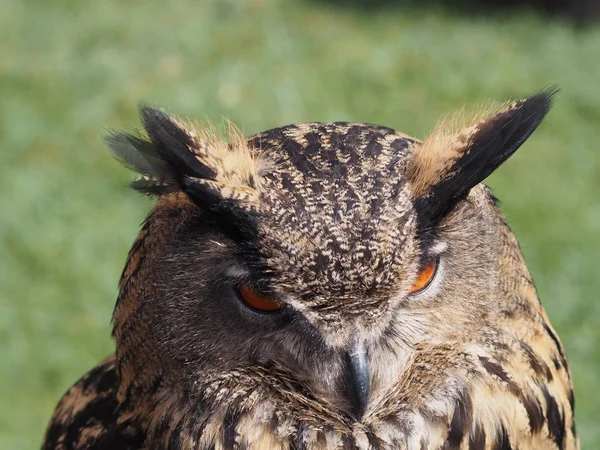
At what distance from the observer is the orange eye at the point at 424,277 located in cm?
164

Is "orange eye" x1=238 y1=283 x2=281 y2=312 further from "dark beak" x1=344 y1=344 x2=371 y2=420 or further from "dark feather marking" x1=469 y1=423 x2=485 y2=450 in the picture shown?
"dark feather marking" x1=469 y1=423 x2=485 y2=450

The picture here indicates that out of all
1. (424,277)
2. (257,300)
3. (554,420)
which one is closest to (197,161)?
(257,300)

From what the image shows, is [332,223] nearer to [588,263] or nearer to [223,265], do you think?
[223,265]

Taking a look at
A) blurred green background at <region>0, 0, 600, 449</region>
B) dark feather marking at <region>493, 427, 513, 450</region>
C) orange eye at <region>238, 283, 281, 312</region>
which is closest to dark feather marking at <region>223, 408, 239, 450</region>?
orange eye at <region>238, 283, 281, 312</region>

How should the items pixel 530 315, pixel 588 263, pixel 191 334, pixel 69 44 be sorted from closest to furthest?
1. pixel 191 334
2. pixel 530 315
3. pixel 588 263
4. pixel 69 44

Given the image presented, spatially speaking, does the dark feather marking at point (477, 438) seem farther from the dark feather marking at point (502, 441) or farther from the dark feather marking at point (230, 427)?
the dark feather marking at point (230, 427)

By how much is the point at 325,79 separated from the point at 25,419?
3201 mm

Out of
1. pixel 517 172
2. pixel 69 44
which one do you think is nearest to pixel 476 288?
pixel 517 172

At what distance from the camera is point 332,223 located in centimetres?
154

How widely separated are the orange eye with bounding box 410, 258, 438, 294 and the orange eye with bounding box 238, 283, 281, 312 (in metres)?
0.26

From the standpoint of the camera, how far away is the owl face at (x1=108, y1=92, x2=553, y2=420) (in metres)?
1.57

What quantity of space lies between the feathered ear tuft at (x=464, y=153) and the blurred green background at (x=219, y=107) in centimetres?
187

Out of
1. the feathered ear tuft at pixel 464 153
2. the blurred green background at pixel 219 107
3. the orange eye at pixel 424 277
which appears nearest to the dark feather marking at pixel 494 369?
the orange eye at pixel 424 277

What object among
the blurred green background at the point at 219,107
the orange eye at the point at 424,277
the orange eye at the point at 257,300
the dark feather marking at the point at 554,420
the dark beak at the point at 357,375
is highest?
the blurred green background at the point at 219,107
